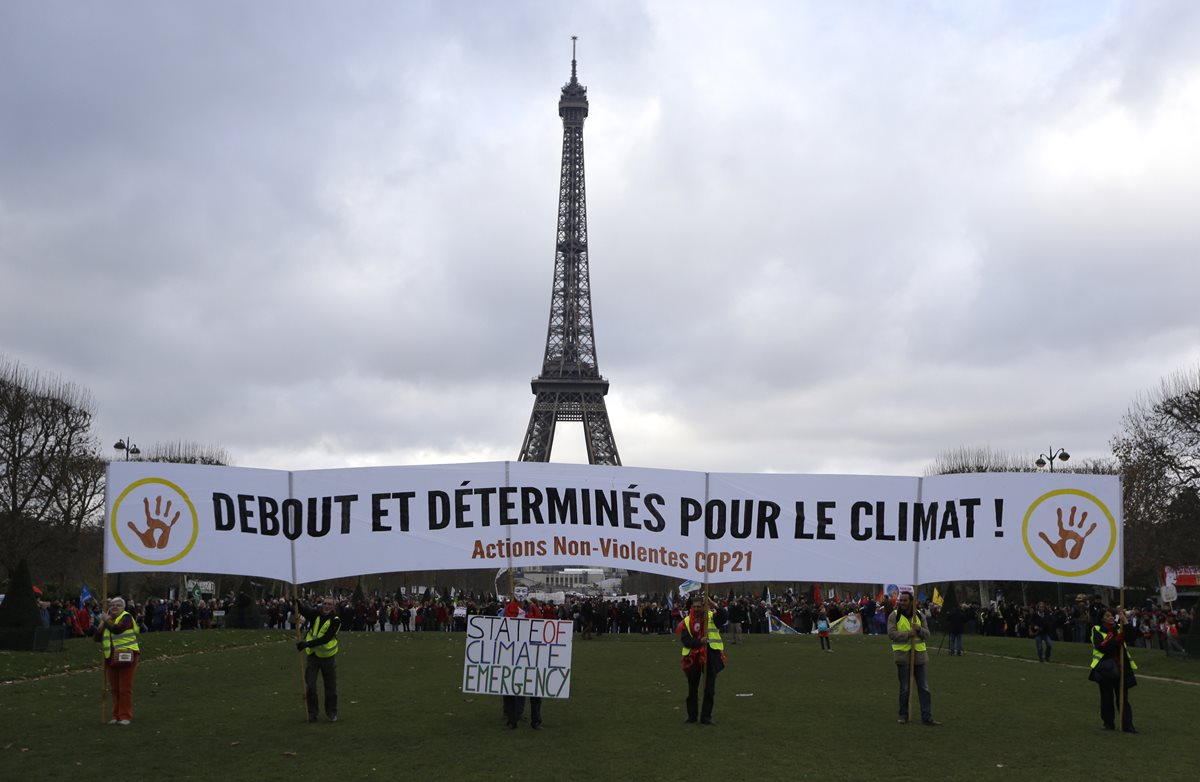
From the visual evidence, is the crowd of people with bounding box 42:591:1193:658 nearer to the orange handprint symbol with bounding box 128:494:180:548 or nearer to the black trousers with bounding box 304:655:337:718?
the black trousers with bounding box 304:655:337:718

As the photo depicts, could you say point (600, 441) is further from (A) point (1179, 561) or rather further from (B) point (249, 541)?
(B) point (249, 541)

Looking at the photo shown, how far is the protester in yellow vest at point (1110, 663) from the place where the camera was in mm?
15188

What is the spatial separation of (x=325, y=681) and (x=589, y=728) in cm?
355

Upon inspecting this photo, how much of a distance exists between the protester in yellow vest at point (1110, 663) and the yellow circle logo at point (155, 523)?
12.0 meters

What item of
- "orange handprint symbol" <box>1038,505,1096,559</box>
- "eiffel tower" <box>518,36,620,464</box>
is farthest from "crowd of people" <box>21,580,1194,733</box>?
"eiffel tower" <box>518,36,620,464</box>

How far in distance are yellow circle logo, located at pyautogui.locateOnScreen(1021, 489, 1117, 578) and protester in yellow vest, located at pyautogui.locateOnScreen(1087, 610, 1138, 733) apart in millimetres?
974

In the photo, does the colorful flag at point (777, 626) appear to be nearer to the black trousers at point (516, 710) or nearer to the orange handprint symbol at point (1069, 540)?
the orange handprint symbol at point (1069, 540)

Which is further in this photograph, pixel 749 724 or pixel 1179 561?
pixel 1179 561

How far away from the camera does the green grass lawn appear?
39.3 feet

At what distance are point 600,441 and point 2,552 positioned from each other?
192 ft

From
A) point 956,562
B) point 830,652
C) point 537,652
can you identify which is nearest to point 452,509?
point 537,652

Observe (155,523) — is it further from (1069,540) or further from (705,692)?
(1069,540)

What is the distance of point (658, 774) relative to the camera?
1161 centimetres

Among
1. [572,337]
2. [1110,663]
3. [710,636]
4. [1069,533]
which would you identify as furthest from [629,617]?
[572,337]
